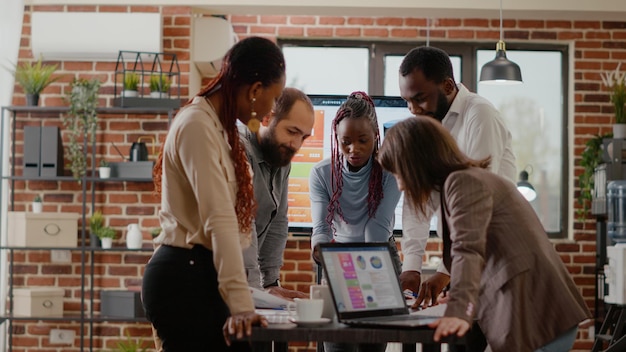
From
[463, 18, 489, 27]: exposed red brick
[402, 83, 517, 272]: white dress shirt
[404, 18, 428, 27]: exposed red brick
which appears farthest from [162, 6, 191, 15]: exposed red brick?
[402, 83, 517, 272]: white dress shirt

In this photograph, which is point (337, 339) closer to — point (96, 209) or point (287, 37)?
point (96, 209)

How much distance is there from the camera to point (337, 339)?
194cm

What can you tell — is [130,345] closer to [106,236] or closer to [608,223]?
[106,236]

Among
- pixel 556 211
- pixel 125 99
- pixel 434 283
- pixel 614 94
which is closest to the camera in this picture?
pixel 434 283

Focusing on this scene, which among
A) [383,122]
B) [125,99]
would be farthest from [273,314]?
[125,99]

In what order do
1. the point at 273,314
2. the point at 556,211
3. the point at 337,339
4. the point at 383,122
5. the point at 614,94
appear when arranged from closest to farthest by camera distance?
the point at 337,339
the point at 273,314
the point at 383,122
the point at 614,94
the point at 556,211

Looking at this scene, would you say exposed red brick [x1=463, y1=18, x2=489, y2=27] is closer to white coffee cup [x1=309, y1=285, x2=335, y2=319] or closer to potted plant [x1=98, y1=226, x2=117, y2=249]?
potted plant [x1=98, y1=226, x2=117, y2=249]

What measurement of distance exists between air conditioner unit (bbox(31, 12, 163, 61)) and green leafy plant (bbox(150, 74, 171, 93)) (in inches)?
7.9

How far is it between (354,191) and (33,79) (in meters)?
3.23

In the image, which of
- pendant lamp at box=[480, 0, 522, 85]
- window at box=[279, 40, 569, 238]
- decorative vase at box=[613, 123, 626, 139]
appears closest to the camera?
pendant lamp at box=[480, 0, 522, 85]

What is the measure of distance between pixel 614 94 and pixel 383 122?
306cm

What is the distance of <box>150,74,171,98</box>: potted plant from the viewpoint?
18.7 feet

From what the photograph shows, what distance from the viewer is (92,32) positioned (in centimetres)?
573

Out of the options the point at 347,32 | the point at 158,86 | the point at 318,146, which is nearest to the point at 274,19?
the point at 347,32
